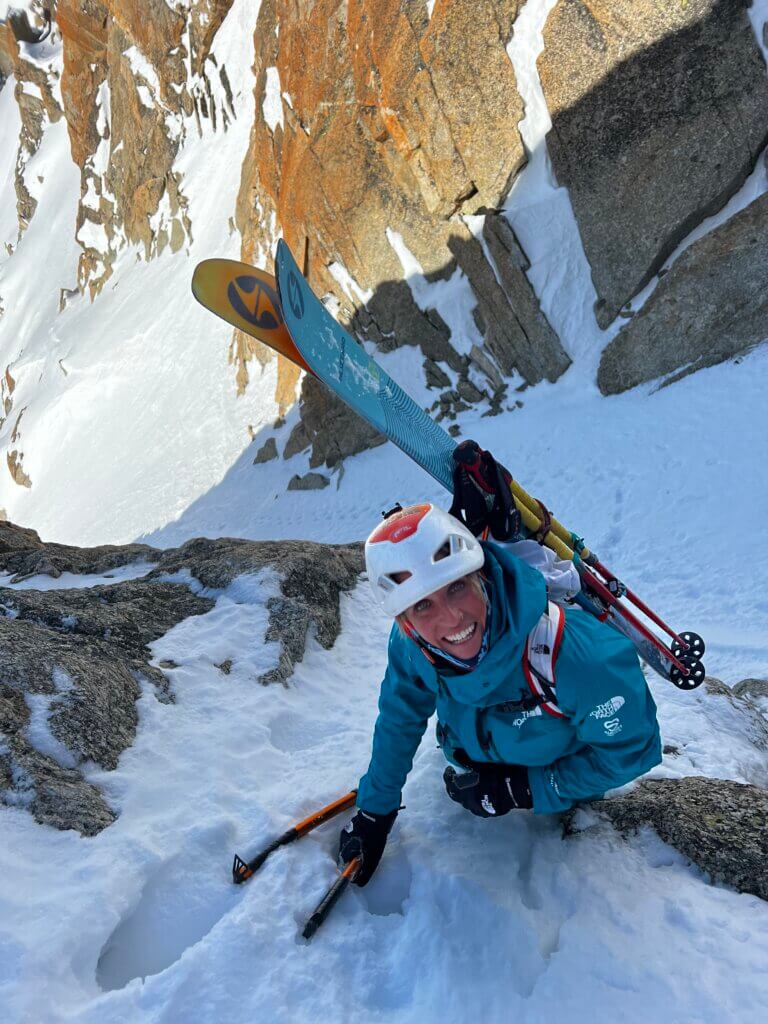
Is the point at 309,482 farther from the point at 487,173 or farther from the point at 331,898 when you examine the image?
the point at 331,898

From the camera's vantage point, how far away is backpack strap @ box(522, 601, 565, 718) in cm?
252

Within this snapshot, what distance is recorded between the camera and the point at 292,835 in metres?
3.32

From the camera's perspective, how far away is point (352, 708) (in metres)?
5.26

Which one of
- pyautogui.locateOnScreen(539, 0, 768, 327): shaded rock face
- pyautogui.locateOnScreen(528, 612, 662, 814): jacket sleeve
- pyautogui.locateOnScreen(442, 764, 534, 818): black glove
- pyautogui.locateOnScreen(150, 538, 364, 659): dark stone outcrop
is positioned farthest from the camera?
pyautogui.locateOnScreen(539, 0, 768, 327): shaded rock face

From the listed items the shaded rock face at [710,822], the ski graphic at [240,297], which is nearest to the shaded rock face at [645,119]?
the ski graphic at [240,297]

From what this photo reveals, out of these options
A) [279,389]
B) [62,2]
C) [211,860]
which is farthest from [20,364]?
[211,860]

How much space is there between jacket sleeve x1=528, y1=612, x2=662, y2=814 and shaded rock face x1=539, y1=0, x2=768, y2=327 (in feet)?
48.7

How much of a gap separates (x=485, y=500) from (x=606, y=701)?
2.82 meters

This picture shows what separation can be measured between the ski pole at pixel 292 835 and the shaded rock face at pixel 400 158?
49.8ft

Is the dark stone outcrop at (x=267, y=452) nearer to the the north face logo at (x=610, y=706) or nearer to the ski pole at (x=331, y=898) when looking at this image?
the ski pole at (x=331, y=898)

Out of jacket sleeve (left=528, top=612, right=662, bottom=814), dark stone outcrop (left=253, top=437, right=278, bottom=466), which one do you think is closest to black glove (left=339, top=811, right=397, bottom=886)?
jacket sleeve (left=528, top=612, right=662, bottom=814)

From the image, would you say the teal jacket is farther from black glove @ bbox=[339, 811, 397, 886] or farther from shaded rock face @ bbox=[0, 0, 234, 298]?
shaded rock face @ bbox=[0, 0, 234, 298]

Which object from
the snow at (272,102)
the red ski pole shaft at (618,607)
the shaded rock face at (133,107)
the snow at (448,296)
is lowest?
the red ski pole shaft at (618,607)

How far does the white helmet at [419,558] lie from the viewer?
8.30 feet
